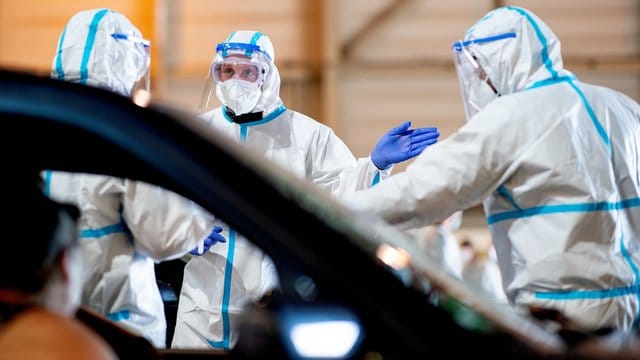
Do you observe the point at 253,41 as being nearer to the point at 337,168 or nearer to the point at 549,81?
the point at 337,168

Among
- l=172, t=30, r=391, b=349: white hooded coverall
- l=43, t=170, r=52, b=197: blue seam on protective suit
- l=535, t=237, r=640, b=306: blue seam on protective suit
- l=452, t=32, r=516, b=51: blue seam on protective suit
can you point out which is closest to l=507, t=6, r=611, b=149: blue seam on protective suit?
l=452, t=32, r=516, b=51: blue seam on protective suit

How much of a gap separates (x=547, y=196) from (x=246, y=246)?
1.62 m

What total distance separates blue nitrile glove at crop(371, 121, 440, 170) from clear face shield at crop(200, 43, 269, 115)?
805 mm

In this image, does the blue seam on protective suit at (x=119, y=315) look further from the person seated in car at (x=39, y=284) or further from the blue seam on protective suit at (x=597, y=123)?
the blue seam on protective suit at (x=597, y=123)

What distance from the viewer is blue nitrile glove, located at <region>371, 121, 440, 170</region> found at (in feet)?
17.5

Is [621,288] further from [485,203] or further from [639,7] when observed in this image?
[639,7]

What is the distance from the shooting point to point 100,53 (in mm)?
4797

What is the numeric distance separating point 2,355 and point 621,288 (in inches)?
98.2

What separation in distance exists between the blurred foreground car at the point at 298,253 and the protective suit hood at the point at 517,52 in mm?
2203

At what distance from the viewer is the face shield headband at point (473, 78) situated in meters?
4.76

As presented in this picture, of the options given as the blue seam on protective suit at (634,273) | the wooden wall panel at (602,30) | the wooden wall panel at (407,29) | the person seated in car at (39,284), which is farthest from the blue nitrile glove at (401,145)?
the wooden wall panel at (602,30)

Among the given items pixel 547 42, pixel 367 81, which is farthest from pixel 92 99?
pixel 367 81

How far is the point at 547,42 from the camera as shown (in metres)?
4.65

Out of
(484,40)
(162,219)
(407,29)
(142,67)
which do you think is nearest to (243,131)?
(142,67)
